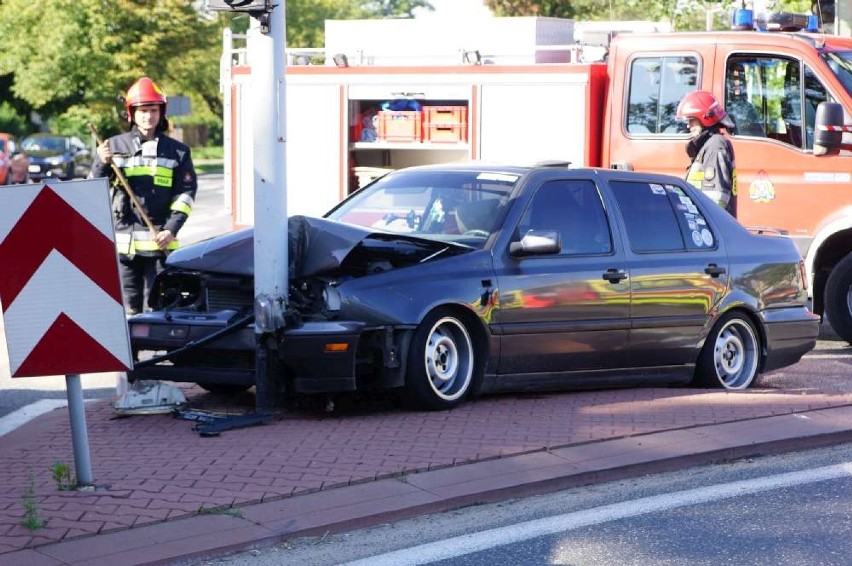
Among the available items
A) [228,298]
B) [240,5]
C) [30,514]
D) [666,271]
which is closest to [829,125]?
[666,271]

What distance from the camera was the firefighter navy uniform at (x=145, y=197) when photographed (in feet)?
30.0

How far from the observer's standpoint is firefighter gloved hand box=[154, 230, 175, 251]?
902 centimetres

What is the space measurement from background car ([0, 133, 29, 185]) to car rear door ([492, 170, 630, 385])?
30752 mm

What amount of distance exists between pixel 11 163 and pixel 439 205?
103ft

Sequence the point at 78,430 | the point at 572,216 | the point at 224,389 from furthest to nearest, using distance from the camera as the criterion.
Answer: the point at 572,216, the point at 224,389, the point at 78,430

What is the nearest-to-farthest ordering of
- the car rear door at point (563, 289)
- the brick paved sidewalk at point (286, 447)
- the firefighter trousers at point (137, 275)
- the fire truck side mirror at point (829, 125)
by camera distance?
the brick paved sidewalk at point (286, 447) < the car rear door at point (563, 289) < the firefighter trousers at point (137, 275) < the fire truck side mirror at point (829, 125)

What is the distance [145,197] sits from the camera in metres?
9.21

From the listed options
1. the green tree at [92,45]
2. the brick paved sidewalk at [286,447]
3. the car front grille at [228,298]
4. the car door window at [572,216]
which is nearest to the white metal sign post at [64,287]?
the brick paved sidewalk at [286,447]

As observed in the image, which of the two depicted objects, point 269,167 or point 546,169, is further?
point 546,169

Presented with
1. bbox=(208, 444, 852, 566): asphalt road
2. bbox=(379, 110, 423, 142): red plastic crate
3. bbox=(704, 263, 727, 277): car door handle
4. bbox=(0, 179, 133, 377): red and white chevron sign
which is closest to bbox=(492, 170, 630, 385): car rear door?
bbox=(704, 263, 727, 277): car door handle

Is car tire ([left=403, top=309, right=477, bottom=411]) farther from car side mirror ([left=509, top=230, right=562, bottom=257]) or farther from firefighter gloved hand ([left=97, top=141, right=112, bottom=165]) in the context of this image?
firefighter gloved hand ([left=97, top=141, right=112, bottom=165])

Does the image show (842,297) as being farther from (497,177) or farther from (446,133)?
(497,177)

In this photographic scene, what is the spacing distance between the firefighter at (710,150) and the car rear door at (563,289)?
211 centimetres

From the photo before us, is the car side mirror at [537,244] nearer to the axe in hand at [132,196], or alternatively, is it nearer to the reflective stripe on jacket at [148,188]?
the reflective stripe on jacket at [148,188]
